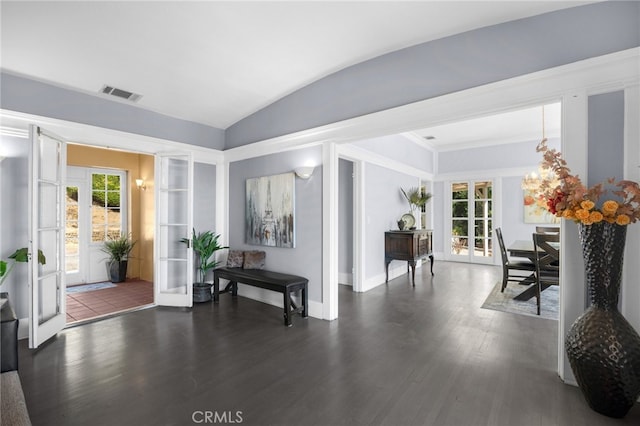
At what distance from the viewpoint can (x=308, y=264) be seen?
4051 mm

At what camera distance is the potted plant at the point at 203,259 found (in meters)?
4.48

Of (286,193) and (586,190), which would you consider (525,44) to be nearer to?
(586,190)

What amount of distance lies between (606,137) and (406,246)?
3.59m

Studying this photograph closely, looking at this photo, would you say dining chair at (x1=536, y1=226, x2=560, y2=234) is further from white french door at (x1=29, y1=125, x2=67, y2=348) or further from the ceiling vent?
white french door at (x1=29, y1=125, x2=67, y2=348)

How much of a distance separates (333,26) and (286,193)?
2.10m

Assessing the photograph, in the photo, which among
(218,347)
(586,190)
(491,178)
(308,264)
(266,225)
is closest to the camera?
(586,190)

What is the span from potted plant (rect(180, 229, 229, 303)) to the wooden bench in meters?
0.16

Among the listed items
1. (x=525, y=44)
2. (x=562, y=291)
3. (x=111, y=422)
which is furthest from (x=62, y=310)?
(x=525, y=44)

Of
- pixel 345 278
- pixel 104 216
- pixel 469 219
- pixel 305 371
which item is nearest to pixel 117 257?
pixel 104 216

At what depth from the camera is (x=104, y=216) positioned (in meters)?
5.98

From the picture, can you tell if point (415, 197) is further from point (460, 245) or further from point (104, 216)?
point (104, 216)

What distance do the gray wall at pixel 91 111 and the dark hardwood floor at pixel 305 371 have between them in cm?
239

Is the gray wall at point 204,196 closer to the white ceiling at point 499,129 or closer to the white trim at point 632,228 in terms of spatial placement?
the white ceiling at point 499,129

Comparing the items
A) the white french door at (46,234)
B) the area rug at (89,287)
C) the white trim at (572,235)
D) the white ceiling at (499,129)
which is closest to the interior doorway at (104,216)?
the area rug at (89,287)
